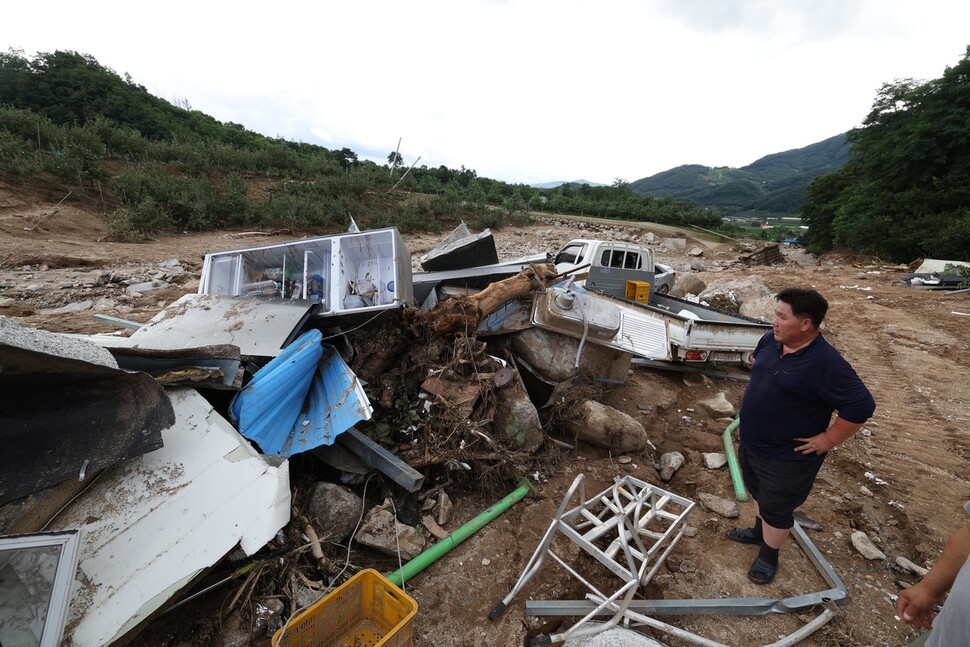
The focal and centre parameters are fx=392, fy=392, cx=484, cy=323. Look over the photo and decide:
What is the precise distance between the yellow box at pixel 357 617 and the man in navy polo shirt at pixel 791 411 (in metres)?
2.09

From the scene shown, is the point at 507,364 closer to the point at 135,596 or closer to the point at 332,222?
the point at 135,596

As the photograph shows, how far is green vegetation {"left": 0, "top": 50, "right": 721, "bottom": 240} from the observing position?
439 inches

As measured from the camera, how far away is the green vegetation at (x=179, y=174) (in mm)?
11156

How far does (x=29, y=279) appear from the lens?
255 inches

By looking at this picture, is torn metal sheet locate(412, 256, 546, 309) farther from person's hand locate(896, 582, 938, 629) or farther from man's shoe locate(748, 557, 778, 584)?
person's hand locate(896, 582, 938, 629)

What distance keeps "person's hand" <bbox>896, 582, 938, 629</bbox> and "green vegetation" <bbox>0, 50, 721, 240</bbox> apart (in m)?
13.7

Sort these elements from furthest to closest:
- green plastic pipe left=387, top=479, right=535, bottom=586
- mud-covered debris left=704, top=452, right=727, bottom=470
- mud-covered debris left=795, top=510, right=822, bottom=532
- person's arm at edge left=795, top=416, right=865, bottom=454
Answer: mud-covered debris left=704, top=452, right=727, bottom=470 < mud-covered debris left=795, top=510, right=822, bottom=532 < green plastic pipe left=387, top=479, right=535, bottom=586 < person's arm at edge left=795, top=416, right=865, bottom=454

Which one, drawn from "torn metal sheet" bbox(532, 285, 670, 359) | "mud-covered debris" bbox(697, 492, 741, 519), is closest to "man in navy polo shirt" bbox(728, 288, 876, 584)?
"mud-covered debris" bbox(697, 492, 741, 519)

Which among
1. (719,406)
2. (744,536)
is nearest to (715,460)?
(744,536)

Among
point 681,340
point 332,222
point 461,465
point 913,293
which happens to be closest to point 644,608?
point 461,465

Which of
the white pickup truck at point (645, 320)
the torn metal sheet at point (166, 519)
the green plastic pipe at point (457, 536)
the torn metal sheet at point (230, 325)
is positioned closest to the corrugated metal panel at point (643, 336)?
the white pickup truck at point (645, 320)

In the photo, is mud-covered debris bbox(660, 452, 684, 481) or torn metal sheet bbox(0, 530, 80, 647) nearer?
torn metal sheet bbox(0, 530, 80, 647)

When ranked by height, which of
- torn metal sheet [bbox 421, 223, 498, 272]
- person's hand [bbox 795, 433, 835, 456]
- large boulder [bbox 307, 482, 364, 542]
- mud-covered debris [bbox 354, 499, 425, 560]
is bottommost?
mud-covered debris [bbox 354, 499, 425, 560]

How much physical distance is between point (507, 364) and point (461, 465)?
3.85ft
